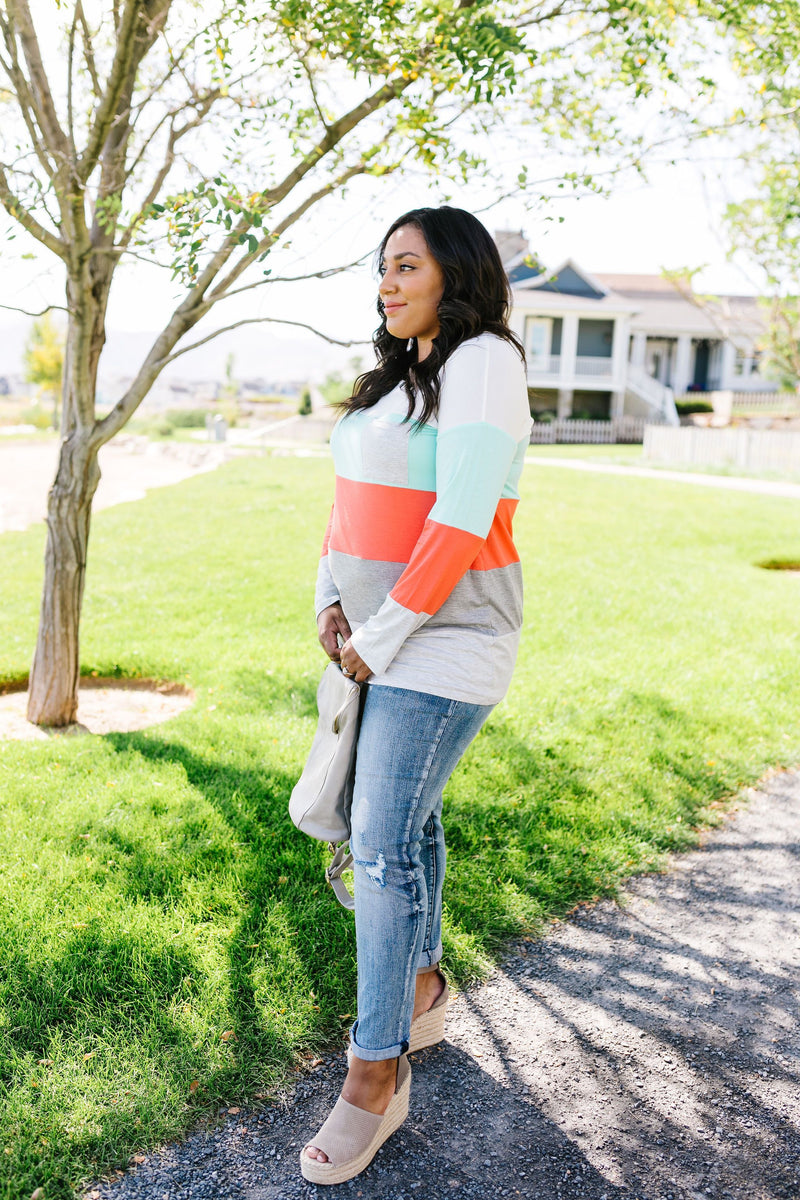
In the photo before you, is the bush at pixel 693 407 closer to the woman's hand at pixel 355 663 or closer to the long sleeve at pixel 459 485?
the long sleeve at pixel 459 485

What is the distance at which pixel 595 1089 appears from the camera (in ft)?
8.47

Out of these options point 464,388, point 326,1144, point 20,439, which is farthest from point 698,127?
point 20,439

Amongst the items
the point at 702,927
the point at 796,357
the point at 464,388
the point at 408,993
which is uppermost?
the point at 796,357

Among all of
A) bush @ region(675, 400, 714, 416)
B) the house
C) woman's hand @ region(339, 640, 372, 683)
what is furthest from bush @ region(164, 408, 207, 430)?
woman's hand @ region(339, 640, 372, 683)

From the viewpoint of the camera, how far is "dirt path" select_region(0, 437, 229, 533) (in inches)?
610

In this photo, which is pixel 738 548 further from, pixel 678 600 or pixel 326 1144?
pixel 326 1144

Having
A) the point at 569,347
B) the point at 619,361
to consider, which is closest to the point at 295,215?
the point at 569,347

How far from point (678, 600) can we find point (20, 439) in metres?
31.2

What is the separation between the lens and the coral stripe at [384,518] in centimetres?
222

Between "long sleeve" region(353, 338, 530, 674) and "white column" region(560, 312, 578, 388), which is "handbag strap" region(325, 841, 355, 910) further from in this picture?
"white column" region(560, 312, 578, 388)

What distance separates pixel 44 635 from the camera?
507 centimetres

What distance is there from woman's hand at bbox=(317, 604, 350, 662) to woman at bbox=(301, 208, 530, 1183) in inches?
5.6

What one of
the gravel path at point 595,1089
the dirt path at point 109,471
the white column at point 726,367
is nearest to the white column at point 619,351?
the white column at point 726,367

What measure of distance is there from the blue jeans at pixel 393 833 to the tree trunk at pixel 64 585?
10.4 feet
